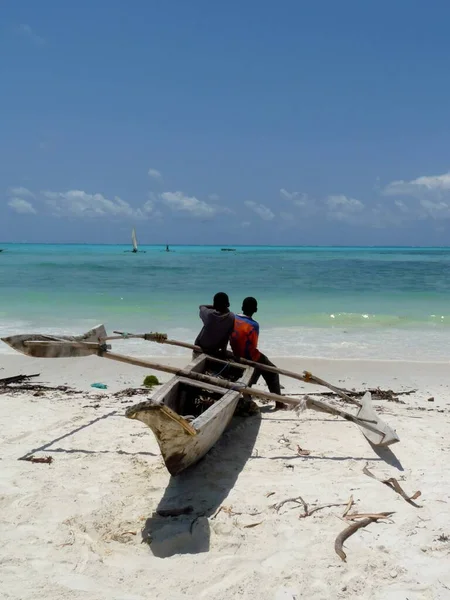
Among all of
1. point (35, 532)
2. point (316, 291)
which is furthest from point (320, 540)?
point (316, 291)

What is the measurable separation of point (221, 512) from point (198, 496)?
0.28 metres

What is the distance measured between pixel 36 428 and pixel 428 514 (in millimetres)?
3626

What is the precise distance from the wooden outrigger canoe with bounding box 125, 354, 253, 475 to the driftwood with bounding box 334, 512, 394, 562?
3.54 ft

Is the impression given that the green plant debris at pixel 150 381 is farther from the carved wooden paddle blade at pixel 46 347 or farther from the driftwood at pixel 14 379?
the carved wooden paddle blade at pixel 46 347

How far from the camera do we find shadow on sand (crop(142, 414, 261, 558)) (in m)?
3.15

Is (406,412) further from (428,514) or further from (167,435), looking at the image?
(167,435)

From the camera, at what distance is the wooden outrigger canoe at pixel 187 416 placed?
3.19 m

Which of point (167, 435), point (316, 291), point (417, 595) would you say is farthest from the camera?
point (316, 291)

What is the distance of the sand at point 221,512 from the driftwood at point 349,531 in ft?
0.12

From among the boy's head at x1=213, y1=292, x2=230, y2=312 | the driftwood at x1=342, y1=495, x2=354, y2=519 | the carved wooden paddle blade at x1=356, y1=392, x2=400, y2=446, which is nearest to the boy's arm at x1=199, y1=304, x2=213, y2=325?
the boy's head at x1=213, y1=292, x2=230, y2=312

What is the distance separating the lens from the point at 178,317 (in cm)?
1359

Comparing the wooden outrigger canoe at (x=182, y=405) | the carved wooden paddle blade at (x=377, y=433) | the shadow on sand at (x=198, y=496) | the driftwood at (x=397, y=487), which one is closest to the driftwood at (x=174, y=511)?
the shadow on sand at (x=198, y=496)

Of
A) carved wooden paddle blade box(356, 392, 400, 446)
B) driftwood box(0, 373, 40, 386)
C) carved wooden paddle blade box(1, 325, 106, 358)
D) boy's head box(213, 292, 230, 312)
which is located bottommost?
driftwood box(0, 373, 40, 386)

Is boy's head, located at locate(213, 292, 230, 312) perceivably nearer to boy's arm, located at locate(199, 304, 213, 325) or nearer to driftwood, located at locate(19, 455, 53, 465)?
boy's arm, located at locate(199, 304, 213, 325)
